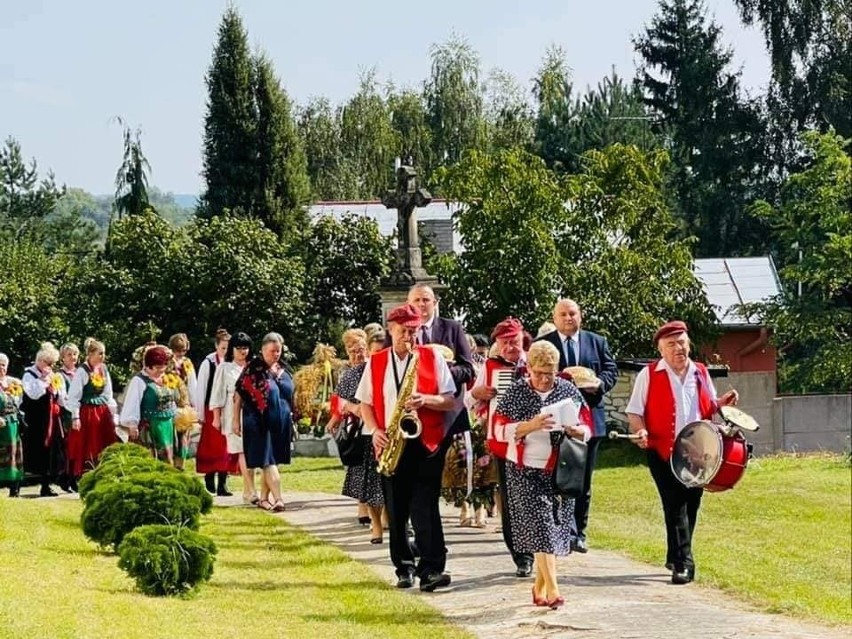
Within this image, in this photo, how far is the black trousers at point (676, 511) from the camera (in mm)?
10766

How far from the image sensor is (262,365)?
15094 millimetres

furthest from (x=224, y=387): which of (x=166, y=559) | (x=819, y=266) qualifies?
(x=819, y=266)

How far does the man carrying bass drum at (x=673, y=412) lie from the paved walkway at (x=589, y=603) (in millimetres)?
348

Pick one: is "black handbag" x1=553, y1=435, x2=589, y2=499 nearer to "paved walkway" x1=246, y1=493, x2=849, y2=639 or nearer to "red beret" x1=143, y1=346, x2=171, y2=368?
"paved walkway" x1=246, y1=493, x2=849, y2=639

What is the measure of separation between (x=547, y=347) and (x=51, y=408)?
31.7ft

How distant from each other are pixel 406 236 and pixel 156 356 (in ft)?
29.2

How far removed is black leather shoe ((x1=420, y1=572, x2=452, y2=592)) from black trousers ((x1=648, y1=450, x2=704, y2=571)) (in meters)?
1.55

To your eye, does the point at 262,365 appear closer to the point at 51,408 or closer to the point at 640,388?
the point at 51,408

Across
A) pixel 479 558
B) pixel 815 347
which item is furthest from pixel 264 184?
pixel 479 558

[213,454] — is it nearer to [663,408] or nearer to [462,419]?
[462,419]

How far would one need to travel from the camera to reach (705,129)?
44.4 m

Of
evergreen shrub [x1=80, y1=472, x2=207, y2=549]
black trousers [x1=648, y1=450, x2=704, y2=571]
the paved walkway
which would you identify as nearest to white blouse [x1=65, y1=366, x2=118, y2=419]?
the paved walkway

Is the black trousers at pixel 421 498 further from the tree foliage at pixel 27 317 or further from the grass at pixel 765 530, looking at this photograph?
the tree foliage at pixel 27 317

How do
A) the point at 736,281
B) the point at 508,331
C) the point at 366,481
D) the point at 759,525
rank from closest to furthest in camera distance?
1. the point at 508,331
2. the point at 366,481
3. the point at 759,525
4. the point at 736,281
